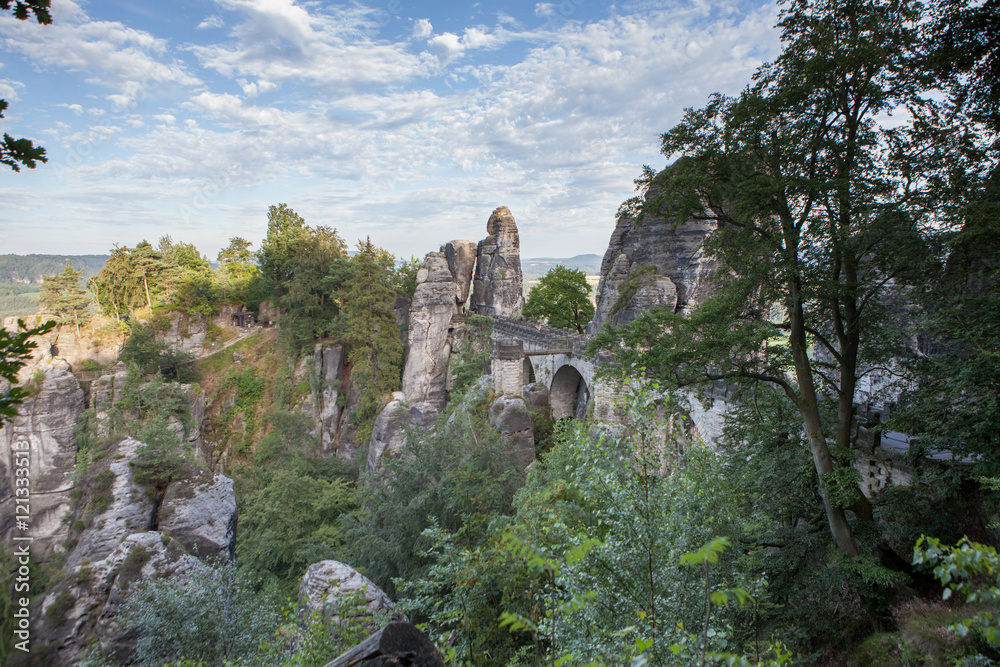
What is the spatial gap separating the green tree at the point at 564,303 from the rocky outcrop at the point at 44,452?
2744 centimetres

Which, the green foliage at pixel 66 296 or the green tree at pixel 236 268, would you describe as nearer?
the green foliage at pixel 66 296

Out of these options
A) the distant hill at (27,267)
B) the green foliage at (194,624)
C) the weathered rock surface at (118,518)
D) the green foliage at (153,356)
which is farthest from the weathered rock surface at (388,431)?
the distant hill at (27,267)

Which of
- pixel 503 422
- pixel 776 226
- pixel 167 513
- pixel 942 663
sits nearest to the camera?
pixel 942 663

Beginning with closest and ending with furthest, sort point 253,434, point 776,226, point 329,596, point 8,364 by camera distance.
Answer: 1. point 8,364
2. point 329,596
3. point 776,226
4. point 253,434

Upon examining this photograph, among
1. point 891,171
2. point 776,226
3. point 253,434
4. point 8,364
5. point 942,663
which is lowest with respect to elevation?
point 253,434

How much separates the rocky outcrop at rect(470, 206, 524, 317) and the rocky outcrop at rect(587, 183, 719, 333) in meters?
11.4

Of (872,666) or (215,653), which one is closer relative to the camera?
(872,666)

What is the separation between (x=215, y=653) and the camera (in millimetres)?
7090

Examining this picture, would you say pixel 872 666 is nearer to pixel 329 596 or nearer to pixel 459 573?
pixel 459 573

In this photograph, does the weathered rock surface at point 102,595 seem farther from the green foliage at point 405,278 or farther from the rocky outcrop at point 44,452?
the green foliage at point 405,278

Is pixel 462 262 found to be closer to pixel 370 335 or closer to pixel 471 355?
pixel 471 355

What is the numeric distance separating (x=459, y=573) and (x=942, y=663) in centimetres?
578

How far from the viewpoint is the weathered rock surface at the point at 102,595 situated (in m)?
7.44

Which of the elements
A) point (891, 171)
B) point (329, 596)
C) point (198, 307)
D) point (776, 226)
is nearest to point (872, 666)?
point (776, 226)
